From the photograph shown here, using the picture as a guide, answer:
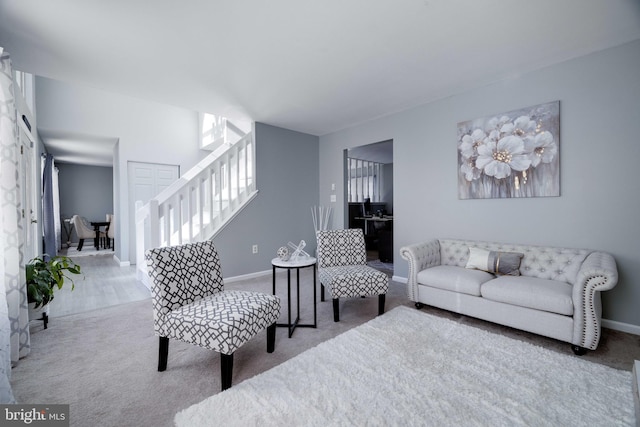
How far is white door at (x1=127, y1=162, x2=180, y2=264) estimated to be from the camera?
5464 millimetres

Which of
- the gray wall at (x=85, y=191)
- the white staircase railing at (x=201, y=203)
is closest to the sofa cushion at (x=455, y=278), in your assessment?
the white staircase railing at (x=201, y=203)

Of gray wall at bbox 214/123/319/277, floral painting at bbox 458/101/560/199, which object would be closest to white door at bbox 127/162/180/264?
gray wall at bbox 214/123/319/277

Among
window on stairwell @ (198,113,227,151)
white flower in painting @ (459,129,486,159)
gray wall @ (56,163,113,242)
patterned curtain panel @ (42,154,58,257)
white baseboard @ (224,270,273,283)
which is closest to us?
white flower in painting @ (459,129,486,159)

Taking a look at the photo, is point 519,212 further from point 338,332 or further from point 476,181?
point 338,332

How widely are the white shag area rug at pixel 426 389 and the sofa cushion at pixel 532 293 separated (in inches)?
12.8

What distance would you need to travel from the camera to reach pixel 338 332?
2424 millimetres

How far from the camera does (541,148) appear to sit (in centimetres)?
279

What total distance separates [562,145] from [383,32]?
81.0 inches

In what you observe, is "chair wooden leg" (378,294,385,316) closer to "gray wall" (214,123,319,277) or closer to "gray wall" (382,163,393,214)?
"gray wall" (214,123,319,277)

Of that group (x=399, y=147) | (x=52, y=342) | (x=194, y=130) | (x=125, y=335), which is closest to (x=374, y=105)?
(x=399, y=147)

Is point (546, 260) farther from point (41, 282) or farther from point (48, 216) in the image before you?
point (48, 216)

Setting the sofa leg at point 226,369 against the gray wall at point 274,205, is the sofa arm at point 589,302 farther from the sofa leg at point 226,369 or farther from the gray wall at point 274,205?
the gray wall at point 274,205

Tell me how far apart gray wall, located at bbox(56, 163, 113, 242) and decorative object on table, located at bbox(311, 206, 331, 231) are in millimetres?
7448

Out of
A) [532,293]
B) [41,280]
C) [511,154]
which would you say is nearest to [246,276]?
[41,280]
